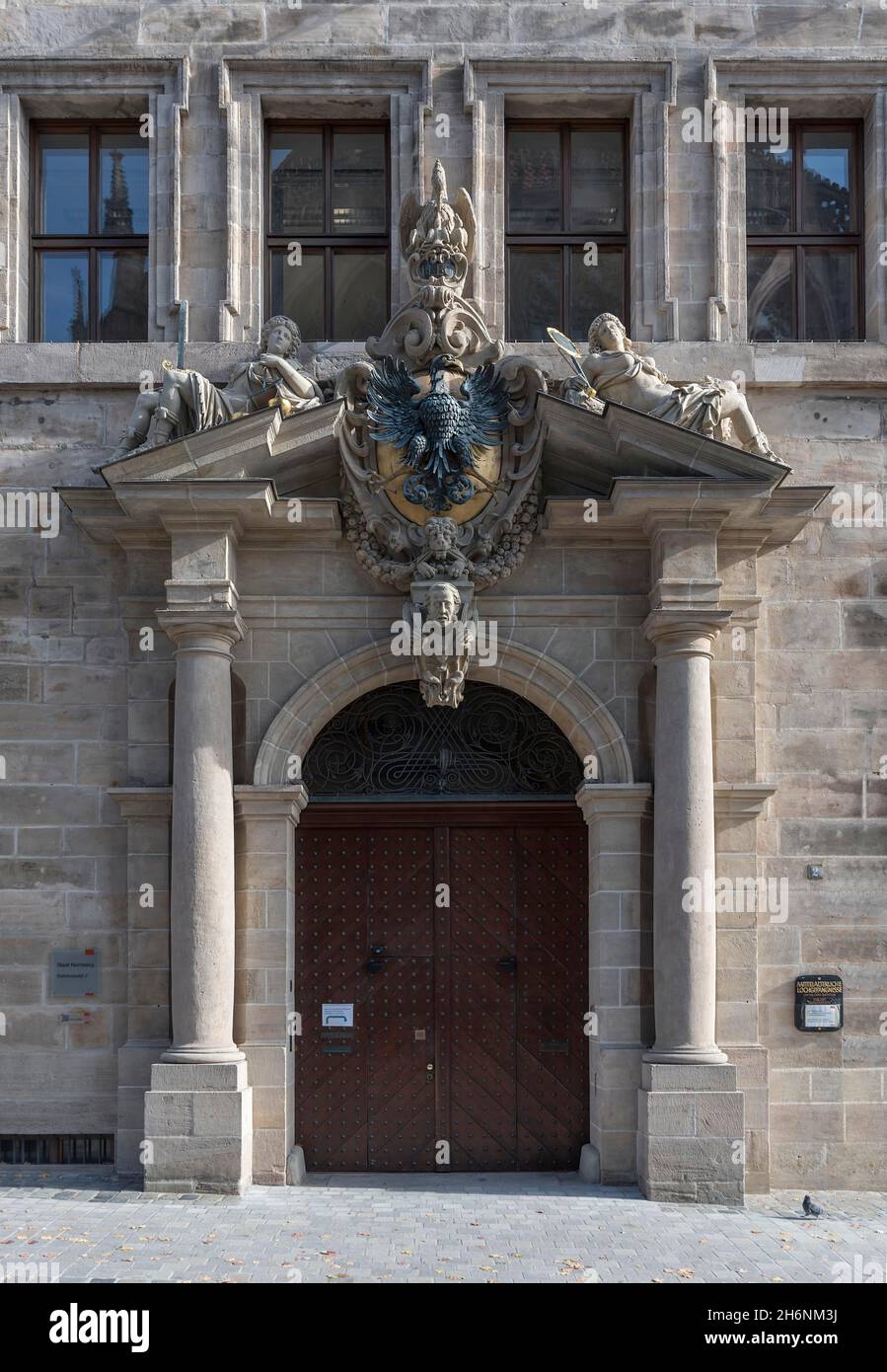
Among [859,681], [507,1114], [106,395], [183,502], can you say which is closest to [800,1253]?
[507,1114]

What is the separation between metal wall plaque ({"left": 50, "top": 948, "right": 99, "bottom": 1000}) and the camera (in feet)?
39.0

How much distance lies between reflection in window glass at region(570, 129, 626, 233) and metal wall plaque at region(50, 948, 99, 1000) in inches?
264

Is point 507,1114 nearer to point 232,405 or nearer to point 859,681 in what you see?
point 859,681

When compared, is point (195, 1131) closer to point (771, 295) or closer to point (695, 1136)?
point (695, 1136)

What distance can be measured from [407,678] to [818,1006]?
3744 millimetres

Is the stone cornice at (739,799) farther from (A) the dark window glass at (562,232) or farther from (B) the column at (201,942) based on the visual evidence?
(A) the dark window glass at (562,232)

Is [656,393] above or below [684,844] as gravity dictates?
above

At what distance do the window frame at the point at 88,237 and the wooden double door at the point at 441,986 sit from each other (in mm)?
4424

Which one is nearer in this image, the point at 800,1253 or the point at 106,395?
the point at 800,1253

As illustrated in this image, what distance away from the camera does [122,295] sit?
13.1m

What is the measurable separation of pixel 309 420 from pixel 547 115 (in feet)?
11.5

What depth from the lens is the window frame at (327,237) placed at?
1300 cm

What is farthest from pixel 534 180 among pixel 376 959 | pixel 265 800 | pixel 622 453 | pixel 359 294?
pixel 376 959

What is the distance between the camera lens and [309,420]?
11.6 m
